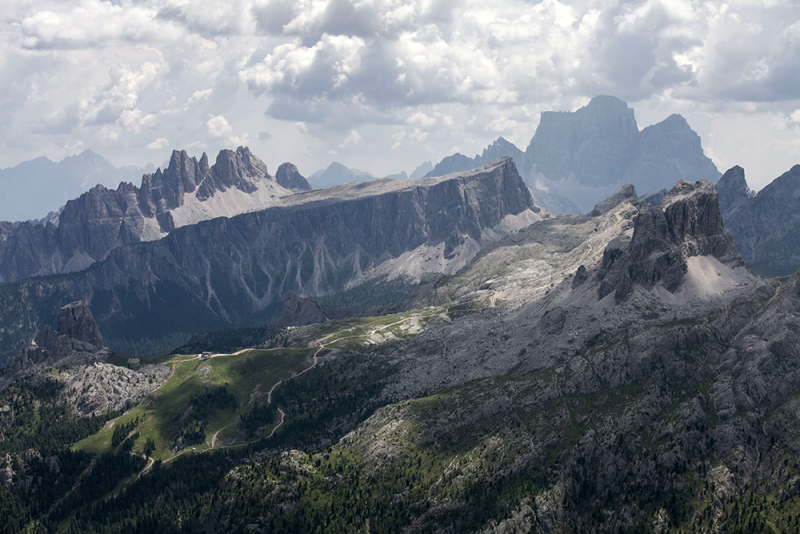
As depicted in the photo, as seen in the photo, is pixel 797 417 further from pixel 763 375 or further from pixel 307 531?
pixel 307 531

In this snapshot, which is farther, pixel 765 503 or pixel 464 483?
pixel 464 483

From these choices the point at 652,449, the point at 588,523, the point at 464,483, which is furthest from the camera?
the point at 464,483

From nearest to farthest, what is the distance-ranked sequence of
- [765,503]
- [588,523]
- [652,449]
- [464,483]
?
[765,503]
[588,523]
[652,449]
[464,483]

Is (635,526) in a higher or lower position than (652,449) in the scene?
lower

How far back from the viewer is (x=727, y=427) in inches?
7303

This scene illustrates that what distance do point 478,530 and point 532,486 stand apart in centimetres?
2139

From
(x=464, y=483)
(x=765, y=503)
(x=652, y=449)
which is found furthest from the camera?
(x=464, y=483)

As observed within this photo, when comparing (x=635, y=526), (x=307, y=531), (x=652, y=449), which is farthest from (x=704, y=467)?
(x=307, y=531)

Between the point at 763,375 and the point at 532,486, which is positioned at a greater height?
the point at 763,375

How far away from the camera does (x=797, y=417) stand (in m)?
180

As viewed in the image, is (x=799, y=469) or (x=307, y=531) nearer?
(x=799, y=469)

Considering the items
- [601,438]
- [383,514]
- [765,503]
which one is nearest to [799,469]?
[765,503]

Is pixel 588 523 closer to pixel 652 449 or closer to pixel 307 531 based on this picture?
pixel 652 449

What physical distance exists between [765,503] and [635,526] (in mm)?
32329
